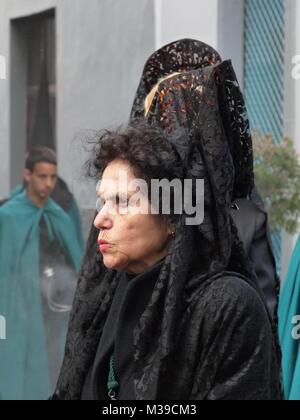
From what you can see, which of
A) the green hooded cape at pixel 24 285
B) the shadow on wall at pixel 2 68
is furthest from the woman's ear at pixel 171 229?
the shadow on wall at pixel 2 68

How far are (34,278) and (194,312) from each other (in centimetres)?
316

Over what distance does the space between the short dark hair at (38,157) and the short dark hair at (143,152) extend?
2.90 metres

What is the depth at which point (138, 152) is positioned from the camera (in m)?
2.21

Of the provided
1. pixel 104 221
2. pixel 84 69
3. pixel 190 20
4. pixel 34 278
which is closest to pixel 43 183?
pixel 34 278

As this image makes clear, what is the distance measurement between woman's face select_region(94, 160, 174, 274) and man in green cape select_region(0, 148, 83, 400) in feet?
9.76

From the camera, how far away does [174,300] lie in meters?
2.10

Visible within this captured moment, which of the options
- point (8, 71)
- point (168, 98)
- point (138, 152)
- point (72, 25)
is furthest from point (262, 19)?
point (138, 152)

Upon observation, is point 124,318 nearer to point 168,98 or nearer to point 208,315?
point 208,315

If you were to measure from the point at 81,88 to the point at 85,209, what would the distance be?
0.56 m

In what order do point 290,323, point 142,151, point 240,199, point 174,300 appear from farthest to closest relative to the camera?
point 290,323 < point 240,199 < point 142,151 < point 174,300

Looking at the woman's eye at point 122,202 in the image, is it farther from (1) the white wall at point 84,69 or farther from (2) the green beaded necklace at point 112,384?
(1) the white wall at point 84,69

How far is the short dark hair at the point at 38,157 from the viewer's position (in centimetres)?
518

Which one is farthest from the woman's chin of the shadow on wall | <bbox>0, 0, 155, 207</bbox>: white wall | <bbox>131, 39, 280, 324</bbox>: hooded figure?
the shadow on wall

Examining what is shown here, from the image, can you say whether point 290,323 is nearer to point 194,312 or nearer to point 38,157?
point 38,157
